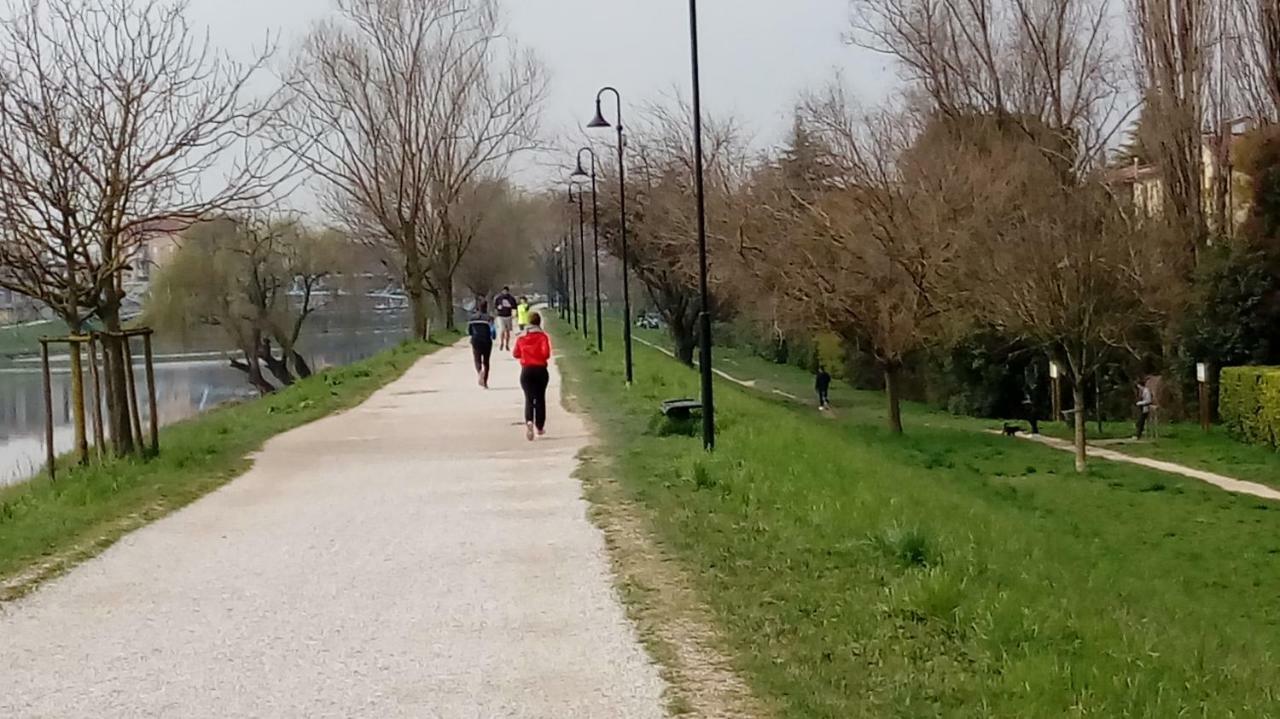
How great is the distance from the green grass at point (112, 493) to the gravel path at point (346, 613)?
0.30 metres

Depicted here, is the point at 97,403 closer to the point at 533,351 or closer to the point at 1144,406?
the point at 533,351

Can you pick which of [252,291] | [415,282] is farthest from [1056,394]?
[252,291]

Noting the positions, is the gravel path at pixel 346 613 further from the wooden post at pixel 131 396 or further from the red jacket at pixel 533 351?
the red jacket at pixel 533 351

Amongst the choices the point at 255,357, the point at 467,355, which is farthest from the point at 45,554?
the point at 255,357

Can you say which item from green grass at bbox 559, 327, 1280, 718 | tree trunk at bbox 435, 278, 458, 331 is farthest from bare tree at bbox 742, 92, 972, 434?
tree trunk at bbox 435, 278, 458, 331

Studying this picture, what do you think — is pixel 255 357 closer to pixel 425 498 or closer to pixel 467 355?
pixel 467 355

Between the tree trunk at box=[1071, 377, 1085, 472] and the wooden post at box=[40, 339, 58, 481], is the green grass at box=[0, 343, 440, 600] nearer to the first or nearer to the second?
the wooden post at box=[40, 339, 58, 481]

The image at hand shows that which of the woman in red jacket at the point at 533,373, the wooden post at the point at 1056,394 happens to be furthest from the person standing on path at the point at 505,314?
the woman in red jacket at the point at 533,373

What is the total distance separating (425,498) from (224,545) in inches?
96.8

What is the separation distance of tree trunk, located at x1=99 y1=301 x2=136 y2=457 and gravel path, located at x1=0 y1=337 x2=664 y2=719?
1781mm

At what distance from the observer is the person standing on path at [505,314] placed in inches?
1389

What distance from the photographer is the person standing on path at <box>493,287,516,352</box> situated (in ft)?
116

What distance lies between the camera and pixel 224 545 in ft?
34.4

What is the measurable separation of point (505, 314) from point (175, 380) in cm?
926
